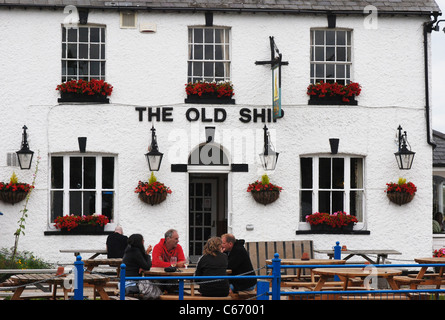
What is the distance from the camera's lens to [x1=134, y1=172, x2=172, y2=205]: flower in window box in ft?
56.6

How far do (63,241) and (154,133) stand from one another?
3048 mm

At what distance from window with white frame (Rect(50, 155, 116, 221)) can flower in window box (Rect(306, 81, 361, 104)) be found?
184 inches

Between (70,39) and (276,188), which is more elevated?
(70,39)

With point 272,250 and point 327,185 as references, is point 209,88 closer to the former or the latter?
point 327,185

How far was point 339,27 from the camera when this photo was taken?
1819 cm

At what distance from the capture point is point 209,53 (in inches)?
711

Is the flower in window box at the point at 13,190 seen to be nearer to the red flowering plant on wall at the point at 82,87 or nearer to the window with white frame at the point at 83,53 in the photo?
the red flowering plant on wall at the point at 82,87

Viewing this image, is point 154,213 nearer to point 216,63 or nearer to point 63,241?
point 63,241

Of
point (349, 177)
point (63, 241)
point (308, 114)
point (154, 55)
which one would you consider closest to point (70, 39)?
point (154, 55)

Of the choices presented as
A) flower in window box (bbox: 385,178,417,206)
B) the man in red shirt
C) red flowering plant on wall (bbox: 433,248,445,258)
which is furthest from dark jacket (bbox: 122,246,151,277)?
red flowering plant on wall (bbox: 433,248,445,258)

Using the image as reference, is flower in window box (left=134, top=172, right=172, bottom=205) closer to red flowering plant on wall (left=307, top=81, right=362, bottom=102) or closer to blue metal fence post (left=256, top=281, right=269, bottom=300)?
red flowering plant on wall (left=307, top=81, right=362, bottom=102)
